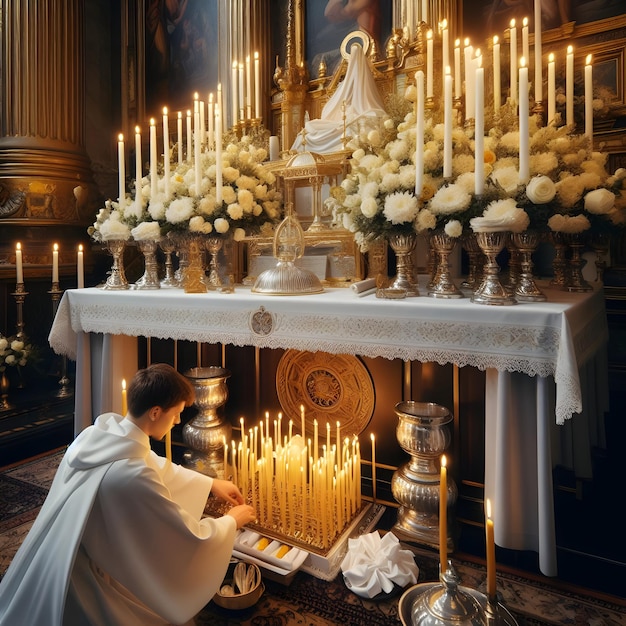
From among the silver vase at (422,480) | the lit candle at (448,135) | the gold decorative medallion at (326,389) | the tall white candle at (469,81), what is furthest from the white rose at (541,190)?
the gold decorative medallion at (326,389)

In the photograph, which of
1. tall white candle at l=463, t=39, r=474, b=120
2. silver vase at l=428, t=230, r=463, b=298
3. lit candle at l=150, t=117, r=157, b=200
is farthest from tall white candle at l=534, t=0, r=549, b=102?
lit candle at l=150, t=117, r=157, b=200

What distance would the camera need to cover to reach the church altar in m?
2.17

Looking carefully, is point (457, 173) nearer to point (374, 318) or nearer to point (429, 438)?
point (374, 318)

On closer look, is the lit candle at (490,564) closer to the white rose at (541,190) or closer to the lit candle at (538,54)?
the white rose at (541,190)

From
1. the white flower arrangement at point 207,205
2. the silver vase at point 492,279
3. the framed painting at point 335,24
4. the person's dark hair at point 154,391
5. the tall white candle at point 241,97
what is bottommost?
the person's dark hair at point 154,391

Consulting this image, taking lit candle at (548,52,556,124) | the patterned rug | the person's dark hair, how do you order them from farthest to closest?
lit candle at (548,52,556,124) → the patterned rug → the person's dark hair

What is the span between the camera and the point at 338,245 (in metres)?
3.55

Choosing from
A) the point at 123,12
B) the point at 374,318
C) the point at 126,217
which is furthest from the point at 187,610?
the point at 123,12

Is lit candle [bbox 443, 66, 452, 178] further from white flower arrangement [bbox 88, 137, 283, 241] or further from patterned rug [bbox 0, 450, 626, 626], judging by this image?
patterned rug [bbox 0, 450, 626, 626]

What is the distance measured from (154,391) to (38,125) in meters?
4.93

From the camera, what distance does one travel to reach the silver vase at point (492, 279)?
237 cm

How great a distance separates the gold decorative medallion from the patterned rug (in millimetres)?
1074

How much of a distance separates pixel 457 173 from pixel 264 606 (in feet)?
8.27

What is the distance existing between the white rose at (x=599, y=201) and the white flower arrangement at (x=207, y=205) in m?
2.19
